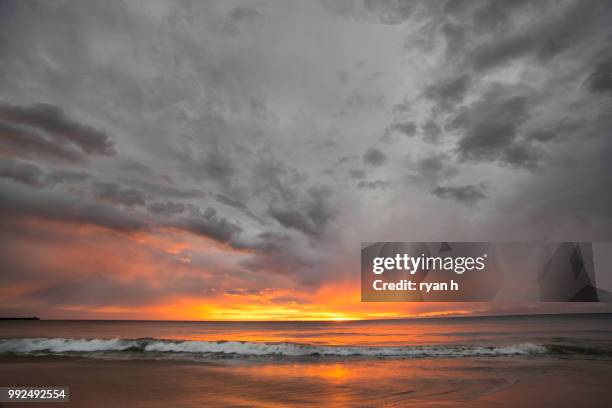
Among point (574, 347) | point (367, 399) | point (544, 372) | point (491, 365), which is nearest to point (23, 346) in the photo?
point (367, 399)

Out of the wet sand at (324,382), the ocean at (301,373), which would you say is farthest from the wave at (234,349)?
the wet sand at (324,382)

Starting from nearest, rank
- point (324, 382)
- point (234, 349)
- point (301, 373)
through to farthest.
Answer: point (324, 382) → point (301, 373) → point (234, 349)

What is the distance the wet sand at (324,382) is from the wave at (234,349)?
2719mm

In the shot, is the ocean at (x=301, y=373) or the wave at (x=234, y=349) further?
the wave at (x=234, y=349)

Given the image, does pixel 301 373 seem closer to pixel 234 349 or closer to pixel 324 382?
pixel 324 382

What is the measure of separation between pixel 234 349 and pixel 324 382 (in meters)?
11.8

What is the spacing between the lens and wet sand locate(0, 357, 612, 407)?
10.3 metres

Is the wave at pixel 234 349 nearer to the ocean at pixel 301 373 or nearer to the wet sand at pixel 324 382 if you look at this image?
the ocean at pixel 301 373

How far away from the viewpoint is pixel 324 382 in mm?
13141

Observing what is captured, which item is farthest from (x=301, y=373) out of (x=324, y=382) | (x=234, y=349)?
(x=234, y=349)

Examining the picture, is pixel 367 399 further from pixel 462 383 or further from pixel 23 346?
pixel 23 346

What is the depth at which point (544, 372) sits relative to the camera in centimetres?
1541

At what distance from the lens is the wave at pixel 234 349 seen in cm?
2173

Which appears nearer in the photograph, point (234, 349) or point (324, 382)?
point (324, 382)
